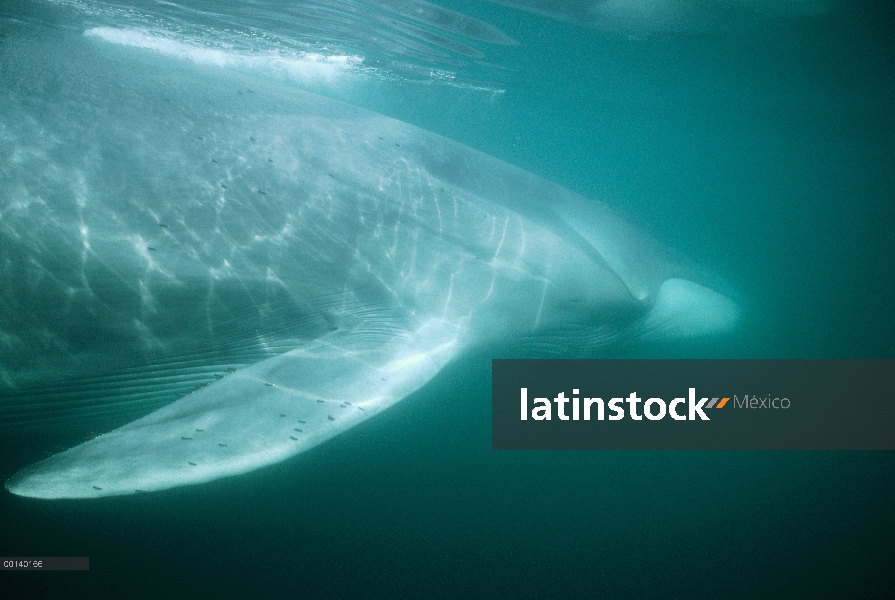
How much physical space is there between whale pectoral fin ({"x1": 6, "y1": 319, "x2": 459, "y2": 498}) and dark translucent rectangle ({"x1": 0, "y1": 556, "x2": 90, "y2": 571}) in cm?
248

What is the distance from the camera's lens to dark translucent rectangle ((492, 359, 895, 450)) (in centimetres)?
608

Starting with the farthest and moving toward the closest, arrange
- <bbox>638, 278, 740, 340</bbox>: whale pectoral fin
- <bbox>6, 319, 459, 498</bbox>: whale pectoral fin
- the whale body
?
1. <bbox>638, 278, 740, 340</bbox>: whale pectoral fin
2. the whale body
3. <bbox>6, 319, 459, 498</bbox>: whale pectoral fin

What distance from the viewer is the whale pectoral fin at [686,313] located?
24.6 ft

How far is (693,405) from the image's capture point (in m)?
6.61

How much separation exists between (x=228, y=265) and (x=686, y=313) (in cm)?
808

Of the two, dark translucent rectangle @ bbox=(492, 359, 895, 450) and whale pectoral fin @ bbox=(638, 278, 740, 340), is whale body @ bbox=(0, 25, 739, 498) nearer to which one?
dark translucent rectangle @ bbox=(492, 359, 895, 450)

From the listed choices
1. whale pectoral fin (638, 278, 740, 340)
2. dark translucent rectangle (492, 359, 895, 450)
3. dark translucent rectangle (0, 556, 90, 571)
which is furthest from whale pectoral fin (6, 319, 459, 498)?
whale pectoral fin (638, 278, 740, 340)

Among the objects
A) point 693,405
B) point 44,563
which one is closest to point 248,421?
point 44,563

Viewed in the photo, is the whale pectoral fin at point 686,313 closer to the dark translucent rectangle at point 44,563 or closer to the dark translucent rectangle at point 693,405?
the dark translucent rectangle at point 693,405

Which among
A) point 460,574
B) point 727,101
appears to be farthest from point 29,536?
point 727,101

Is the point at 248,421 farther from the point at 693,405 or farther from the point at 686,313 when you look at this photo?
the point at 686,313

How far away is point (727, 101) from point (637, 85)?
17.6 feet

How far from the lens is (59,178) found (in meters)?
3.49

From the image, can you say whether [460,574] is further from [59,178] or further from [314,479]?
[59,178]
